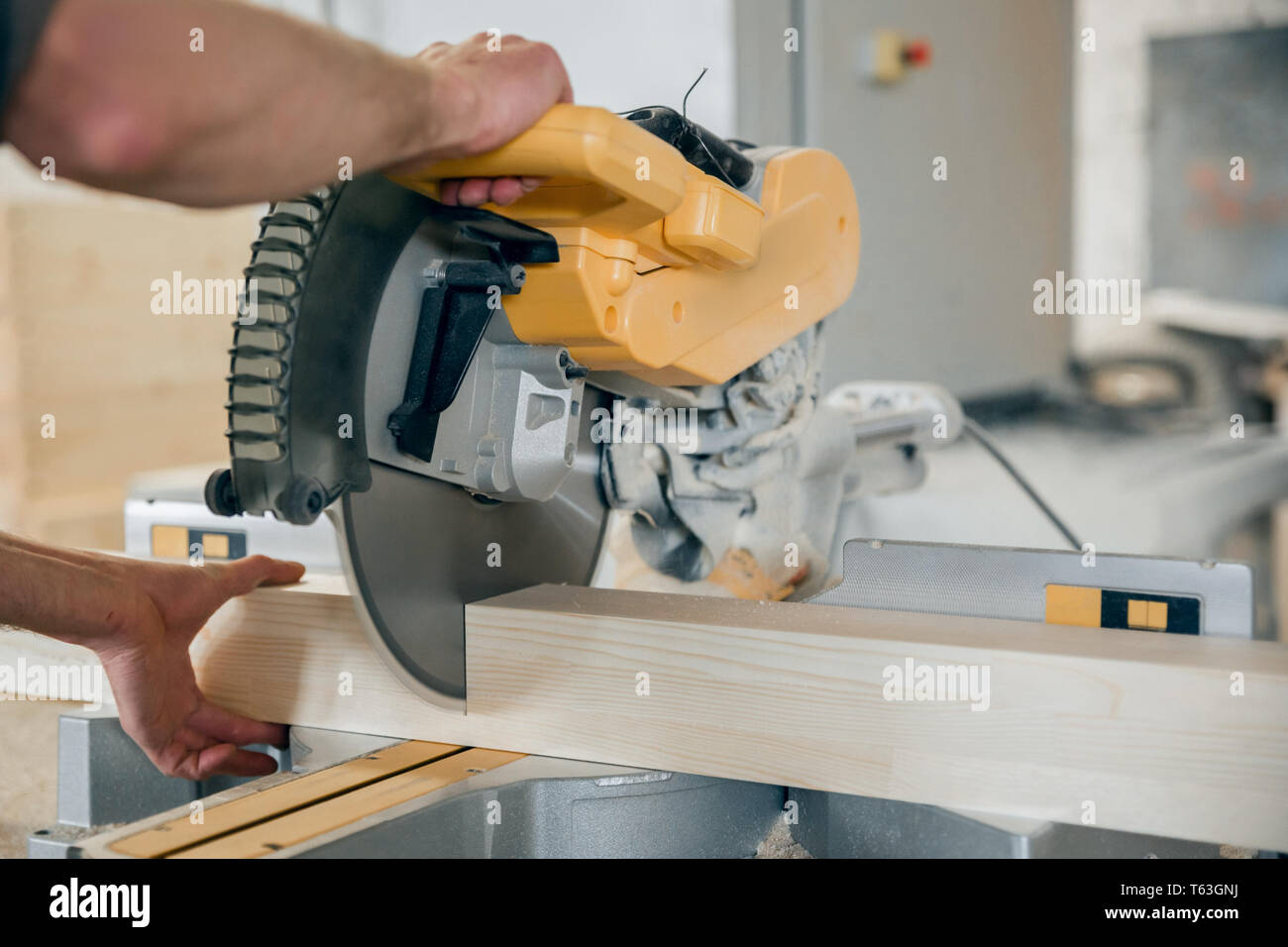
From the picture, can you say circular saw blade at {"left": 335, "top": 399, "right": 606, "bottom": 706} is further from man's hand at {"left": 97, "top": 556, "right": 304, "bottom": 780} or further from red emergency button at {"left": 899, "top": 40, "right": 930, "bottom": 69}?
red emergency button at {"left": 899, "top": 40, "right": 930, "bottom": 69}

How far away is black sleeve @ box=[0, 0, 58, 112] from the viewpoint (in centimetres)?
41

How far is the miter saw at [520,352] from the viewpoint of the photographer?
71 centimetres

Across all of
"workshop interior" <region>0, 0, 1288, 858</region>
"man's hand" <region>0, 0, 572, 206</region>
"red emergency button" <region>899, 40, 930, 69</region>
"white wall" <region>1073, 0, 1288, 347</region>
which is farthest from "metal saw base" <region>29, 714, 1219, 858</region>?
"white wall" <region>1073, 0, 1288, 347</region>

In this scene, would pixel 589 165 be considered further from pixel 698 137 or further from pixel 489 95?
pixel 698 137

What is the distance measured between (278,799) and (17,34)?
519 millimetres

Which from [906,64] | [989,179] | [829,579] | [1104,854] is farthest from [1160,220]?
[1104,854]

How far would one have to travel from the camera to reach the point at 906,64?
291 cm

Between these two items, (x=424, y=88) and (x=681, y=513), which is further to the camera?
(x=681, y=513)

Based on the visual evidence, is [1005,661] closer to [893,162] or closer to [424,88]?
[424,88]

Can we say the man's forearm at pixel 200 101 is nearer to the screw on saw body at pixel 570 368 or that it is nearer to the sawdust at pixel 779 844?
the screw on saw body at pixel 570 368

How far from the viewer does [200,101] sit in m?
0.46

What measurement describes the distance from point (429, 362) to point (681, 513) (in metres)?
0.43

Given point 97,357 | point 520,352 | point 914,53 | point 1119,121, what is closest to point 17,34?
point 520,352

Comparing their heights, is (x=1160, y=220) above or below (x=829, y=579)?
above
